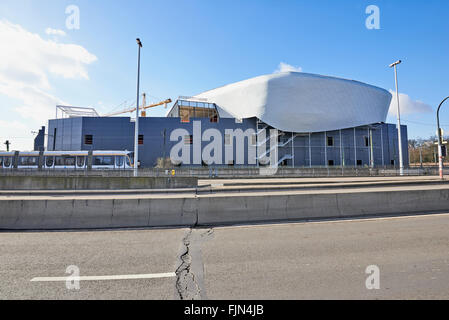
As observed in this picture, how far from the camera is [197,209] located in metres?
7.96

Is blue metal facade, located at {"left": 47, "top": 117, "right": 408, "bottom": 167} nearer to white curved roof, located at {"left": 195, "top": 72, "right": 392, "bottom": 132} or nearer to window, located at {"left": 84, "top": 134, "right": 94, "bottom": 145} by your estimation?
window, located at {"left": 84, "top": 134, "right": 94, "bottom": 145}

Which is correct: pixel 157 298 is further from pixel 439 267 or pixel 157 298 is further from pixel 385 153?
pixel 385 153

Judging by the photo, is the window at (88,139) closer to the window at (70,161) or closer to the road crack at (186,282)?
the window at (70,161)

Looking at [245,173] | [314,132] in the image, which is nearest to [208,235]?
[245,173]

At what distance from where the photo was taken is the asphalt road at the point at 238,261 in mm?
3332

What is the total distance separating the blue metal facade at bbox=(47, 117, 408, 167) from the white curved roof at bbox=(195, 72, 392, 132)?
275cm

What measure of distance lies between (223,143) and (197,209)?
1907 inches

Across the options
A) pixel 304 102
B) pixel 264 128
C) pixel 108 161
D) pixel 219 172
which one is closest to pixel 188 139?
pixel 264 128

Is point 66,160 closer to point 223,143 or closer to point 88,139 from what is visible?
point 88,139

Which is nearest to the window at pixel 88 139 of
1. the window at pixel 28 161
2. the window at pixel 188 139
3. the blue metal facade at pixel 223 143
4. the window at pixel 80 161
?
the blue metal facade at pixel 223 143

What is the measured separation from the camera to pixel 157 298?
3184 mm

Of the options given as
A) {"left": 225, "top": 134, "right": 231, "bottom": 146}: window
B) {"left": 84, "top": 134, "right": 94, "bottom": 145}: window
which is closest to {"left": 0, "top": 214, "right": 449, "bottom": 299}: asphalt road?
{"left": 225, "top": 134, "right": 231, "bottom": 146}: window

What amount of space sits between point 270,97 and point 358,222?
53445mm

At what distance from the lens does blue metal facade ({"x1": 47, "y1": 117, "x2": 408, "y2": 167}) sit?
5569 centimetres
